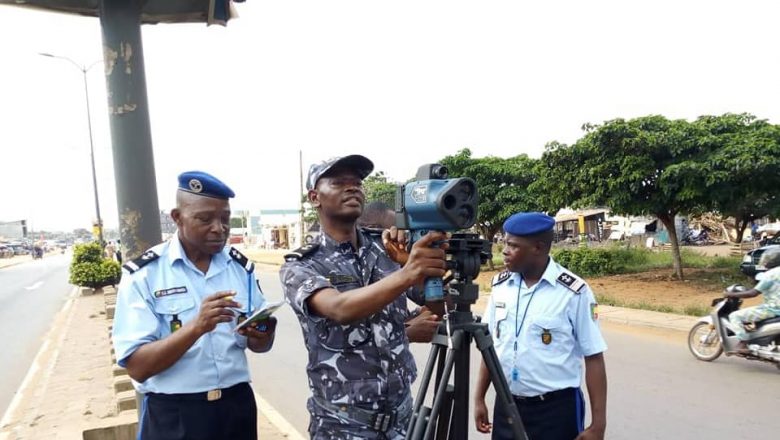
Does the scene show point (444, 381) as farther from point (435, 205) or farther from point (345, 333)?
point (435, 205)

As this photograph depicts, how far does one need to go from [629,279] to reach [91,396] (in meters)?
10.9

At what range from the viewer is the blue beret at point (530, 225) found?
2.41 metres

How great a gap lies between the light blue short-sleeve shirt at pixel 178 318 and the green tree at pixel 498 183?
47.1ft

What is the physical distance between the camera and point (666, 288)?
11.1 meters

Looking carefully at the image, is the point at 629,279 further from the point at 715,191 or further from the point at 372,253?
the point at 372,253

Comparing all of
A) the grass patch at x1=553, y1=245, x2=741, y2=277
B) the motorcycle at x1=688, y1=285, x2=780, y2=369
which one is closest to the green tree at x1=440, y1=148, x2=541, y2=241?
the grass patch at x1=553, y1=245, x2=741, y2=277

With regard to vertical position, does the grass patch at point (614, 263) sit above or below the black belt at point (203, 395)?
below

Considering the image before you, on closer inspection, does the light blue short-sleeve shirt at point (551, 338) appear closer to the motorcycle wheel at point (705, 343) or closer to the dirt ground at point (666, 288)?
the motorcycle wheel at point (705, 343)

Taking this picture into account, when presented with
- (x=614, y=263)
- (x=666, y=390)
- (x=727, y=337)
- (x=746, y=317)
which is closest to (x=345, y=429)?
(x=666, y=390)

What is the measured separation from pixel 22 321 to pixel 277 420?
10.3m

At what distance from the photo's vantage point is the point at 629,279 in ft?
41.8

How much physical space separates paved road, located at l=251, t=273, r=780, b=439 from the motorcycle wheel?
0.09 metres

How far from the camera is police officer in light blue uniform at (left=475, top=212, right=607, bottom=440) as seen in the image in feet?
7.52

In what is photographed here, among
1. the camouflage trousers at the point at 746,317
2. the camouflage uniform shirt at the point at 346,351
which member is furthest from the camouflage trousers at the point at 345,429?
the camouflage trousers at the point at 746,317
